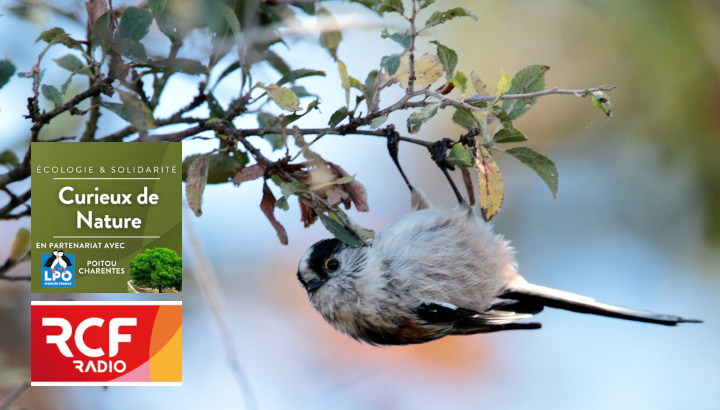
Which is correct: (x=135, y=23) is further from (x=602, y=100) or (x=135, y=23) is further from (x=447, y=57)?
(x=602, y=100)

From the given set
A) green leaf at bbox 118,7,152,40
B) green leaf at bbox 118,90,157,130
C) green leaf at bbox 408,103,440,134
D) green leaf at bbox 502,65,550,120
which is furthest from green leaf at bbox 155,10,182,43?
green leaf at bbox 502,65,550,120

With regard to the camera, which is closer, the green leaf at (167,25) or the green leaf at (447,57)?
the green leaf at (447,57)

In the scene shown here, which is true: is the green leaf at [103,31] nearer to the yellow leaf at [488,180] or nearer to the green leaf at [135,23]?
the green leaf at [135,23]

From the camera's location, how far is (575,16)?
3824mm

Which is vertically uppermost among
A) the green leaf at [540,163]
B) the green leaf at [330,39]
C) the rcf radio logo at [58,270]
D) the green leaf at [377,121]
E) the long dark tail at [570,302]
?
the green leaf at [330,39]

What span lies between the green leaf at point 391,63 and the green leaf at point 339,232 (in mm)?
391

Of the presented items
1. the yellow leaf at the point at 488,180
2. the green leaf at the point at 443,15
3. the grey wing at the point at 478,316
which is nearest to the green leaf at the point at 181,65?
the green leaf at the point at 443,15

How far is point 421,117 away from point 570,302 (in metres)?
1.22

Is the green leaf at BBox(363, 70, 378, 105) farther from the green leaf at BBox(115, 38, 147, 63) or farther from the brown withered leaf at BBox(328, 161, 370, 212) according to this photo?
the green leaf at BBox(115, 38, 147, 63)

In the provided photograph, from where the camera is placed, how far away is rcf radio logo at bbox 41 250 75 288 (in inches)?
65.7

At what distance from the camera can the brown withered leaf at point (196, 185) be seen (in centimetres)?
155

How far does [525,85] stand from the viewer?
4.88ft

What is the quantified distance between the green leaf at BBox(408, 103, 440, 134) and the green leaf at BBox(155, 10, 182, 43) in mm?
611

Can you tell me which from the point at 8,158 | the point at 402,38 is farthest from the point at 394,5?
the point at 8,158
